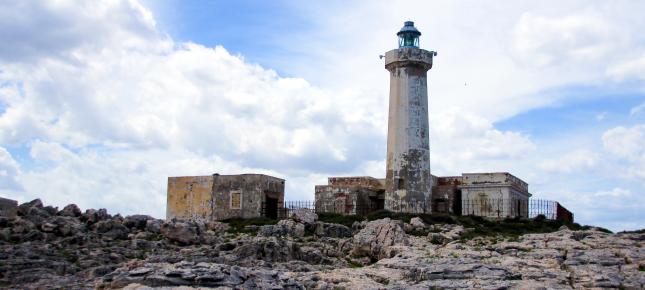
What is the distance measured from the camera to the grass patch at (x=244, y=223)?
113 ft

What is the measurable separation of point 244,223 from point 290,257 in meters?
12.3

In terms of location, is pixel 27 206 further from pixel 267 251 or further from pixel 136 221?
pixel 267 251

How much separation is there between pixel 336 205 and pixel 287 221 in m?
11.2

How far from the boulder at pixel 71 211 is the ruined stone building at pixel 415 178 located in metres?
17.3

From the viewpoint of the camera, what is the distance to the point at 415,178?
43.1 metres

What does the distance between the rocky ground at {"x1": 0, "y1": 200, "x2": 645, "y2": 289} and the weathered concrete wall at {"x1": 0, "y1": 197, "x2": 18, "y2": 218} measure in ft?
1.14

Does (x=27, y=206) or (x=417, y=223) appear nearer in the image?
(x=27, y=206)

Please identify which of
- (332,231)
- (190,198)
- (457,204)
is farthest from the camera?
(457,204)

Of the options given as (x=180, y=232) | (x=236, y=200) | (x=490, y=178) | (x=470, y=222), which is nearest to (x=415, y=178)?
(x=490, y=178)

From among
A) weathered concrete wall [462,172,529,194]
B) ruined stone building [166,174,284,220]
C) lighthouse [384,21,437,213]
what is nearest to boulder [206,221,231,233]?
ruined stone building [166,174,284,220]

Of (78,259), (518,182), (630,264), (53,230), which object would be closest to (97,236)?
(53,230)

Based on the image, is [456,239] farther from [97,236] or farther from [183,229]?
[97,236]

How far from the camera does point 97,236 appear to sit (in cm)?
2786

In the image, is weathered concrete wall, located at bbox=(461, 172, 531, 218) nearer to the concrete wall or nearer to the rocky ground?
the concrete wall
